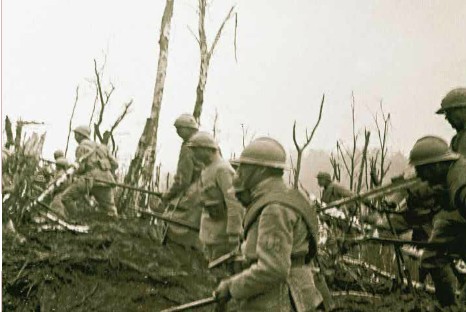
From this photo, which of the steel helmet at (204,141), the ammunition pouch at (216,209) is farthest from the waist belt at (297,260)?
the steel helmet at (204,141)

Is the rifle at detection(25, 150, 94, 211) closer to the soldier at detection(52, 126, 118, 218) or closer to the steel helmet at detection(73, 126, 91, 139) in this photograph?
the soldier at detection(52, 126, 118, 218)

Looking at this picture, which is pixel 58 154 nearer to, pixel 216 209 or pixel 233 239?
pixel 216 209

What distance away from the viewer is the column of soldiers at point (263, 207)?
256 centimetres

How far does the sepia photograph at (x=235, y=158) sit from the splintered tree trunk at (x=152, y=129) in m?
0.02

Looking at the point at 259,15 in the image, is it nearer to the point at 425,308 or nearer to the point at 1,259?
the point at 425,308

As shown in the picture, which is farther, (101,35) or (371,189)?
(101,35)

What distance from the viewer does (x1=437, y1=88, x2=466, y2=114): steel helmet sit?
3.67m

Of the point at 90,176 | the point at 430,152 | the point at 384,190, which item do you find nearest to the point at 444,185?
the point at 430,152

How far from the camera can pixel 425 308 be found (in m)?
3.54

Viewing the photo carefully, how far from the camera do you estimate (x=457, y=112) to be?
3.70 meters

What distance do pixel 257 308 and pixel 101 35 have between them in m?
2.93

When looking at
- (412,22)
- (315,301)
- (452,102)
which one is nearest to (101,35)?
(412,22)

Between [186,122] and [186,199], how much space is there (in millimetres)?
725

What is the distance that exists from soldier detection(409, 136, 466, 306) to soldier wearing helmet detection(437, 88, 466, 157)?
0.77 ft
